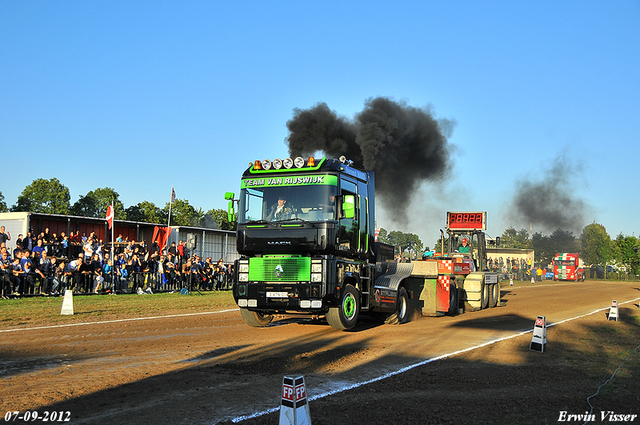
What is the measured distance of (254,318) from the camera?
12211mm

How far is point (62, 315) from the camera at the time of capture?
1370cm

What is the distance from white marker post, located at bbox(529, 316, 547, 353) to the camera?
9.68 metres

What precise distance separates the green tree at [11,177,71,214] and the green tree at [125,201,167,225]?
302 inches

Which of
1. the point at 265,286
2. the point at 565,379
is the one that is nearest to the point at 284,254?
the point at 265,286

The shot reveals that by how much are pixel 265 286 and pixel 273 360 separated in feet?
9.36

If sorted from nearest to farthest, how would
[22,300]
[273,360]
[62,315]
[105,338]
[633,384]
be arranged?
[633,384], [273,360], [105,338], [62,315], [22,300]

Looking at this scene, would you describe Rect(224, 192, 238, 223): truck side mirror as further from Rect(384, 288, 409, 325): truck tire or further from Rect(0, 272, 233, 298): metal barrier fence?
Rect(0, 272, 233, 298): metal barrier fence

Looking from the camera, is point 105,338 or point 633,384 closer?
point 633,384

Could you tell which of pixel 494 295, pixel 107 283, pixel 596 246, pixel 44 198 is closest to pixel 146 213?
pixel 44 198

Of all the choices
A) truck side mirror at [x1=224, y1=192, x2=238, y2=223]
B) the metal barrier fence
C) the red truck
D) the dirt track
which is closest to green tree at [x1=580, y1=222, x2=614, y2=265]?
the red truck

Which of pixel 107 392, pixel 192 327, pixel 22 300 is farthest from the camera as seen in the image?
pixel 22 300

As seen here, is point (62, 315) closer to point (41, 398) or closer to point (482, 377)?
point (41, 398)

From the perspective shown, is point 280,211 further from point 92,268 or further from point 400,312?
point 92,268

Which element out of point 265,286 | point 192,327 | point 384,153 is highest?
point 384,153
